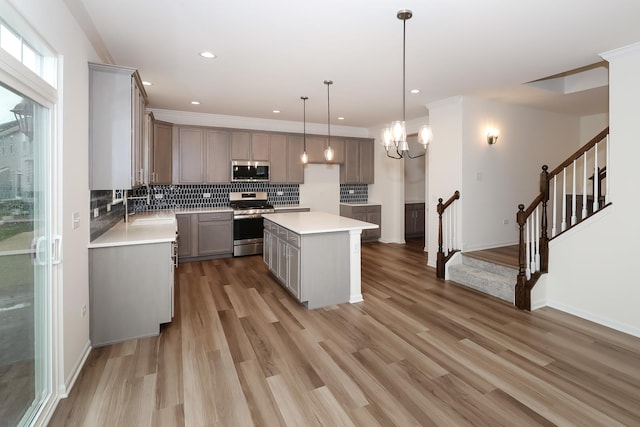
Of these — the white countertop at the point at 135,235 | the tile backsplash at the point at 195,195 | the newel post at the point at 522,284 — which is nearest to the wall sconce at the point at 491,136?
the newel post at the point at 522,284

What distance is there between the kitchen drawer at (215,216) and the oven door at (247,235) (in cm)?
13

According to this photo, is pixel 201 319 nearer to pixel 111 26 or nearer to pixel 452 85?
pixel 111 26

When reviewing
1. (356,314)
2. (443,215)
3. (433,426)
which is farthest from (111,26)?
(443,215)

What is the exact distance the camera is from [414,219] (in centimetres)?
808

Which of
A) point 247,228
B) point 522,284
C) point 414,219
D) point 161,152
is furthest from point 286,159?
point 522,284

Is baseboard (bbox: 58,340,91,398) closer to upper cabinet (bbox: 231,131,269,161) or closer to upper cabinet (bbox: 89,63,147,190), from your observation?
upper cabinet (bbox: 89,63,147,190)

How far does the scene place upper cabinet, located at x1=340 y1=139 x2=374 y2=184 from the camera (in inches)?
287

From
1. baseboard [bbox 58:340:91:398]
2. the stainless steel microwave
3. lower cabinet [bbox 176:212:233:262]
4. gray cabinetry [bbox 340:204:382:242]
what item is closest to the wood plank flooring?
baseboard [bbox 58:340:91:398]

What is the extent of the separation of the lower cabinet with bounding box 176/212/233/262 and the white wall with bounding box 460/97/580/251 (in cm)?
393

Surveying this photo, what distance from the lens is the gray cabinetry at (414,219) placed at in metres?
7.91

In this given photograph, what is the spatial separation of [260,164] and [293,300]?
3.19 m

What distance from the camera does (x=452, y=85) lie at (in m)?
4.28

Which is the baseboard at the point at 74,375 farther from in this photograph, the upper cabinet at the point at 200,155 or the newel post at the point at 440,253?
the newel post at the point at 440,253

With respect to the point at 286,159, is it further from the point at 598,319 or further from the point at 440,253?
the point at 598,319
